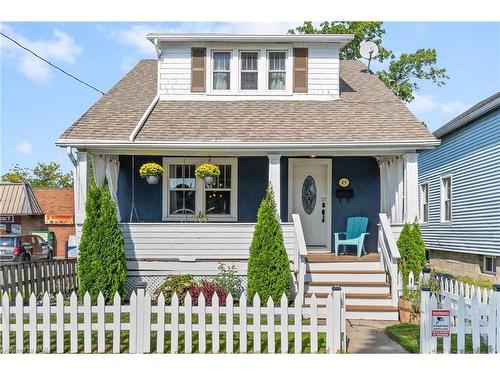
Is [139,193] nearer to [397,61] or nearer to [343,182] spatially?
[343,182]

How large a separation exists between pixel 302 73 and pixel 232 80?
1799mm

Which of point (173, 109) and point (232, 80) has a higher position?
point (232, 80)

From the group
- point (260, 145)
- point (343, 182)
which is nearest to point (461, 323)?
point (260, 145)

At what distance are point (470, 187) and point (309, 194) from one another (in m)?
6.46

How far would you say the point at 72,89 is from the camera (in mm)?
17484

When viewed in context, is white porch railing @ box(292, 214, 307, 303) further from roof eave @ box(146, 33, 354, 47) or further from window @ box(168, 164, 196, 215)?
roof eave @ box(146, 33, 354, 47)

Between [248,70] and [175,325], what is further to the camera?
[248,70]

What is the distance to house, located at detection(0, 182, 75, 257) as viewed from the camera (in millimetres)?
32094

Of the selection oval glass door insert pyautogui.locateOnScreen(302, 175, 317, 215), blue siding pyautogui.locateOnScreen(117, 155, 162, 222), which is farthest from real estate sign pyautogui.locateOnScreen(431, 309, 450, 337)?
blue siding pyautogui.locateOnScreen(117, 155, 162, 222)

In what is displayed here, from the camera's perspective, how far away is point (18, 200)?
107 feet

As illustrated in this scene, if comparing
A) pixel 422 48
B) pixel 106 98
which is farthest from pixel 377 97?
pixel 422 48

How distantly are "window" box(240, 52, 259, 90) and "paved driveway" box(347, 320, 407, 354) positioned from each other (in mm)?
6863
